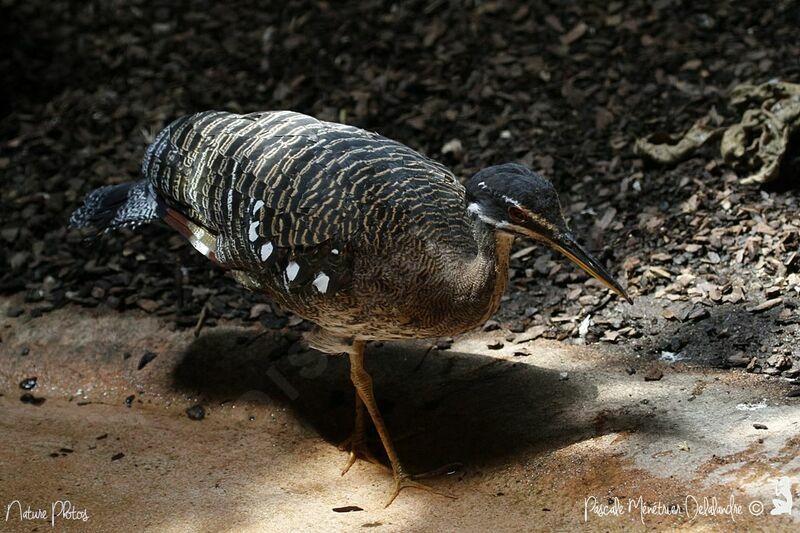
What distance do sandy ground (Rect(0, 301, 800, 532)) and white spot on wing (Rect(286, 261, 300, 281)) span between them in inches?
37.5

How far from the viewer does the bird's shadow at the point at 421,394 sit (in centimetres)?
420

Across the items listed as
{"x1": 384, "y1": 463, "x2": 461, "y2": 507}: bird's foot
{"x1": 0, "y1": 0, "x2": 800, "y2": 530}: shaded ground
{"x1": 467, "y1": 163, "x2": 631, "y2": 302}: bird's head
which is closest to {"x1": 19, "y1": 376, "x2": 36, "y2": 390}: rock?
{"x1": 0, "y1": 0, "x2": 800, "y2": 530}: shaded ground

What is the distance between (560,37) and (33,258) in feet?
14.0

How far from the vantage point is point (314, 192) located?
4.17 m

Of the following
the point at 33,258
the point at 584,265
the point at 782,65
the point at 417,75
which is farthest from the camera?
the point at 417,75

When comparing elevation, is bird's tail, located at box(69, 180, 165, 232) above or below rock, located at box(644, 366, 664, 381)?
above

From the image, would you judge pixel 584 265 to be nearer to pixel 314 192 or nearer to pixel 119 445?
pixel 314 192

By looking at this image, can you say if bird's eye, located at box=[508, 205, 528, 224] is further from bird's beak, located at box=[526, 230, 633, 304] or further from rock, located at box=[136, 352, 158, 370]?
rock, located at box=[136, 352, 158, 370]

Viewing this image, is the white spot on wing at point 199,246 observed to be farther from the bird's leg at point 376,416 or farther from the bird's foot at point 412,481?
the bird's foot at point 412,481

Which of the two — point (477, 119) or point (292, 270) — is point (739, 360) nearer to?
point (292, 270)

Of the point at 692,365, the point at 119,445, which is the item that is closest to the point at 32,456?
the point at 119,445

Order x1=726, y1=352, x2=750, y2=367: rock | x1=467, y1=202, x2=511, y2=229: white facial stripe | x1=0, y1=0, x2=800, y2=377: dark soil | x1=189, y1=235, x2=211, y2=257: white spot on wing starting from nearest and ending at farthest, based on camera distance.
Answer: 1. x1=467, y1=202, x2=511, y2=229: white facial stripe
2. x1=726, y1=352, x2=750, y2=367: rock
3. x1=189, y1=235, x2=211, y2=257: white spot on wing
4. x1=0, y1=0, x2=800, y2=377: dark soil

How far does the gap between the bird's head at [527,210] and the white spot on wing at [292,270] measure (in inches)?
35.6

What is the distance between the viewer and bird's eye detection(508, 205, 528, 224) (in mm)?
3736
